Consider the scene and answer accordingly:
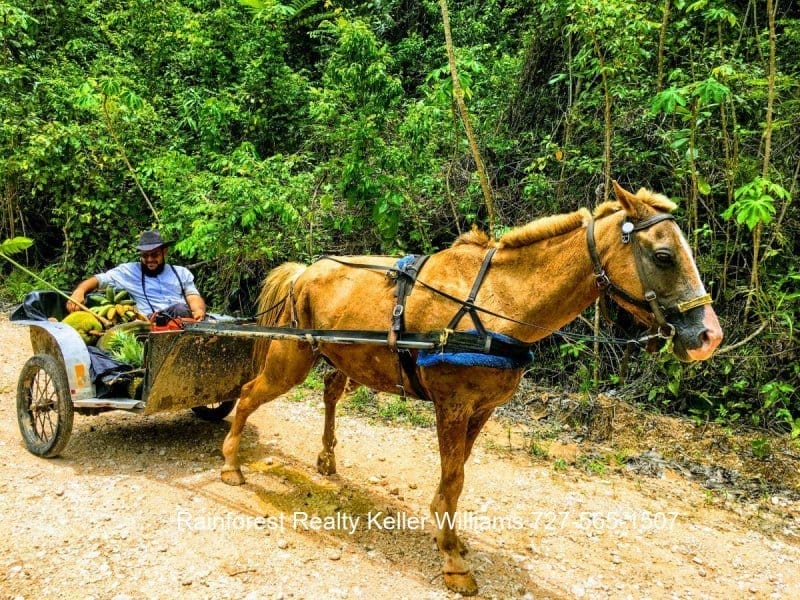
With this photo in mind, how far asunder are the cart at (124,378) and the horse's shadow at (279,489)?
0.43 metres

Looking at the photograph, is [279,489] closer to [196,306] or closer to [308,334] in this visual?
[308,334]

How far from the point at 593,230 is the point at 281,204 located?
4.58m

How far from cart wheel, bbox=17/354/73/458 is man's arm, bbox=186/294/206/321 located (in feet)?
3.86

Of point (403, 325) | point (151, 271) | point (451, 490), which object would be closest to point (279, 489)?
point (451, 490)

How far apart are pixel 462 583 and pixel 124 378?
119 inches

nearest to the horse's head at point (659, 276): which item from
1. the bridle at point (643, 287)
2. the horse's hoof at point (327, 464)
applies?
the bridle at point (643, 287)

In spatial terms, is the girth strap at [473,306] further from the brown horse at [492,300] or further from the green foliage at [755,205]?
the green foliage at [755,205]

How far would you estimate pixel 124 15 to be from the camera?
1084 cm

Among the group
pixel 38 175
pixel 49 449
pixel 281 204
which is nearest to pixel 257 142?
pixel 281 204

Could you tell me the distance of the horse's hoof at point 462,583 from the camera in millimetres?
3158

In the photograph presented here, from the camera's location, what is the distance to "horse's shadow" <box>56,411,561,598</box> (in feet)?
11.6

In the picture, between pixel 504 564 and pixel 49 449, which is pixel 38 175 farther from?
pixel 504 564

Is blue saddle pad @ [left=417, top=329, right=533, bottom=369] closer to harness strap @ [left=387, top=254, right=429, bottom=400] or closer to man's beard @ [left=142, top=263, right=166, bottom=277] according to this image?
harness strap @ [left=387, top=254, right=429, bottom=400]

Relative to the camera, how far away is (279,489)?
14.3ft
